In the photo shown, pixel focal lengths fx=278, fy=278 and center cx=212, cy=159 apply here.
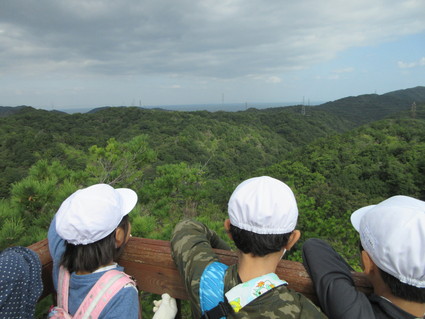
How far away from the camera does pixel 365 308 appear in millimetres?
691

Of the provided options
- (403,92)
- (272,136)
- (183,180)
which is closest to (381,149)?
(183,180)

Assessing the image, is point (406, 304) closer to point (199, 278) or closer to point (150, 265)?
point (199, 278)

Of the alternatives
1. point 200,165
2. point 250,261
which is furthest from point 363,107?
point 250,261

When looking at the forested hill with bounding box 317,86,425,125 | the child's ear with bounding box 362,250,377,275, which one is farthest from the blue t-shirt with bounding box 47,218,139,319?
the forested hill with bounding box 317,86,425,125

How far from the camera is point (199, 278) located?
2.67ft

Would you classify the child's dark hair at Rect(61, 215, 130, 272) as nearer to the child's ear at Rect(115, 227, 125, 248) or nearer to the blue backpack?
the child's ear at Rect(115, 227, 125, 248)

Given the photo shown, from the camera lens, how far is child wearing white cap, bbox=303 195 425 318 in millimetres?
646

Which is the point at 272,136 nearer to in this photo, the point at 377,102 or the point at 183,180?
the point at 183,180

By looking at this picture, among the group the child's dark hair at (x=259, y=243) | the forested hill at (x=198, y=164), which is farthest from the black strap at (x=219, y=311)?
the forested hill at (x=198, y=164)

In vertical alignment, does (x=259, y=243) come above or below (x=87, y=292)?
above

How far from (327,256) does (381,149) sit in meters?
25.7

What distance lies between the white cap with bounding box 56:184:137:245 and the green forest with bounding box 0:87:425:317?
1.60 ft

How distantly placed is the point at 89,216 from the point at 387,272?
0.84 metres

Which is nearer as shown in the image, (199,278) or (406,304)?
(406,304)
